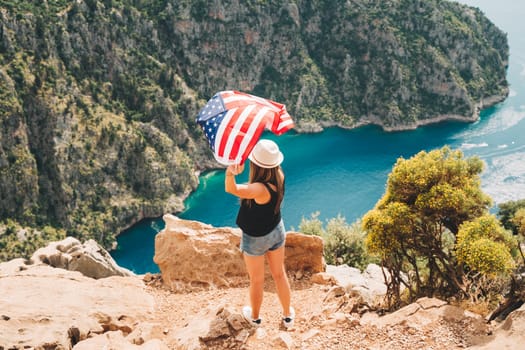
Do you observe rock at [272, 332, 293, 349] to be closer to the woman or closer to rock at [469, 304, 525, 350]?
the woman

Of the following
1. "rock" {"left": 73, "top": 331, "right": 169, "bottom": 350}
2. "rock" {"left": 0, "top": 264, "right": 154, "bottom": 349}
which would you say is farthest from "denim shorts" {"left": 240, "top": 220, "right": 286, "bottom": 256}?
"rock" {"left": 0, "top": 264, "right": 154, "bottom": 349}

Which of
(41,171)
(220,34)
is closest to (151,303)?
(41,171)

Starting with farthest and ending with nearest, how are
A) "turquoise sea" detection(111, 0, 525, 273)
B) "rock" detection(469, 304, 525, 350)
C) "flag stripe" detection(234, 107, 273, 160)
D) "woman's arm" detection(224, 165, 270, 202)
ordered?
"turquoise sea" detection(111, 0, 525, 273) → "flag stripe" detection(234, 107, 273, 160) → "rock" detection(469, 304, 525, 350) → "woman's arm" detection(224, 165, 270, 202)

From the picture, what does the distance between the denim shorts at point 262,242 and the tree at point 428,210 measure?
193 inches

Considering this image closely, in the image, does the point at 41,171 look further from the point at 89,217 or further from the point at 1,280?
the point at 1,280

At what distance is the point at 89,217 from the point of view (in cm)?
7762

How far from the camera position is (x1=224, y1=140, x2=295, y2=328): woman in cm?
825

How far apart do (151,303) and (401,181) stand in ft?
26.6

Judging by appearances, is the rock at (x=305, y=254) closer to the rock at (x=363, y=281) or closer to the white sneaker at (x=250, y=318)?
the rock at (x=363, y=281)

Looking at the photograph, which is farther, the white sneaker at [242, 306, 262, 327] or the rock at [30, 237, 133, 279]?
the rock at [30, 237, 133, 279]

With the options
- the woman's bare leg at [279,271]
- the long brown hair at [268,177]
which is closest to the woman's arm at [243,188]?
the long brown hair at [268,177]

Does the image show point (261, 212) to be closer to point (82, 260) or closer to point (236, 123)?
point (236, 123)

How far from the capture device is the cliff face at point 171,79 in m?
73.1

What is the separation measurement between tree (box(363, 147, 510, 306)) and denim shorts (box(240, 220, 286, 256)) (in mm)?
4906
